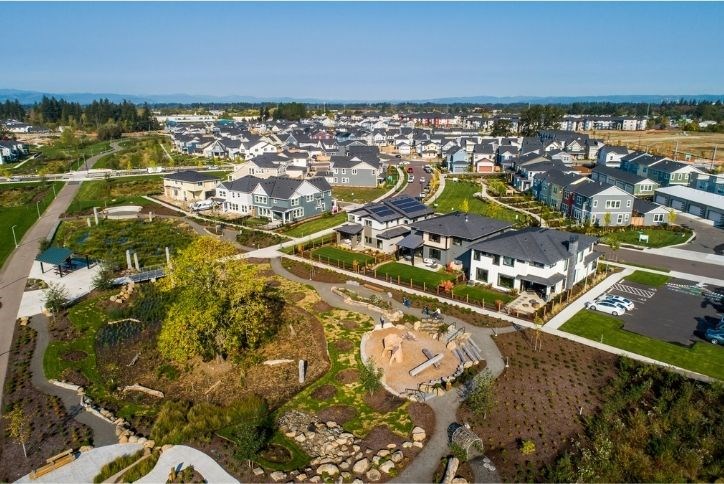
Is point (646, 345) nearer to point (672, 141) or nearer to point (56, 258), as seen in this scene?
point (56, 258)

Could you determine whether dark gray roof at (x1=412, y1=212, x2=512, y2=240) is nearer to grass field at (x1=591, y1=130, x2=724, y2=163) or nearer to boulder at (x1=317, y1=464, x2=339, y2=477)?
boulder at (x1=317, y1=464, x2=339, y2=477)

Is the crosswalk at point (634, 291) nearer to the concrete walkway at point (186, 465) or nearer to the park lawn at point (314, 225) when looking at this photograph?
the park lawn at point (314, 225)

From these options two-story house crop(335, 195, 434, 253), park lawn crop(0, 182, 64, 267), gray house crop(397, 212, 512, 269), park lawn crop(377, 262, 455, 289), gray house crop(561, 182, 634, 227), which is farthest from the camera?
gray house crop(561, 182, 634, 227)

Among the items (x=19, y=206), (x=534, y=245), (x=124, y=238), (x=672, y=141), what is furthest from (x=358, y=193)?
(x=672, y=141)

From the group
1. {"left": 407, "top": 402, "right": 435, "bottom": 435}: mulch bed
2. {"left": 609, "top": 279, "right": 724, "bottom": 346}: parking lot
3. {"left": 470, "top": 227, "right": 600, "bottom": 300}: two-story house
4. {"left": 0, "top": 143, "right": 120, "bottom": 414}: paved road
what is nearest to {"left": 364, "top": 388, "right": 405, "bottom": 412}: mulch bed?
{"left": 407, "top": 402, "right": 435, "bottom": 435}: mulch bed

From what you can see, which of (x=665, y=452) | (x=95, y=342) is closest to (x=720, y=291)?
(x=665, y=452)

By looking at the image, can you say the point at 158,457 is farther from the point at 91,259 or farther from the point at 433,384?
the point at 91,259

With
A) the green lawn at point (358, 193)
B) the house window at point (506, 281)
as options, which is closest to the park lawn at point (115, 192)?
the green lawn at point (358, 193)
